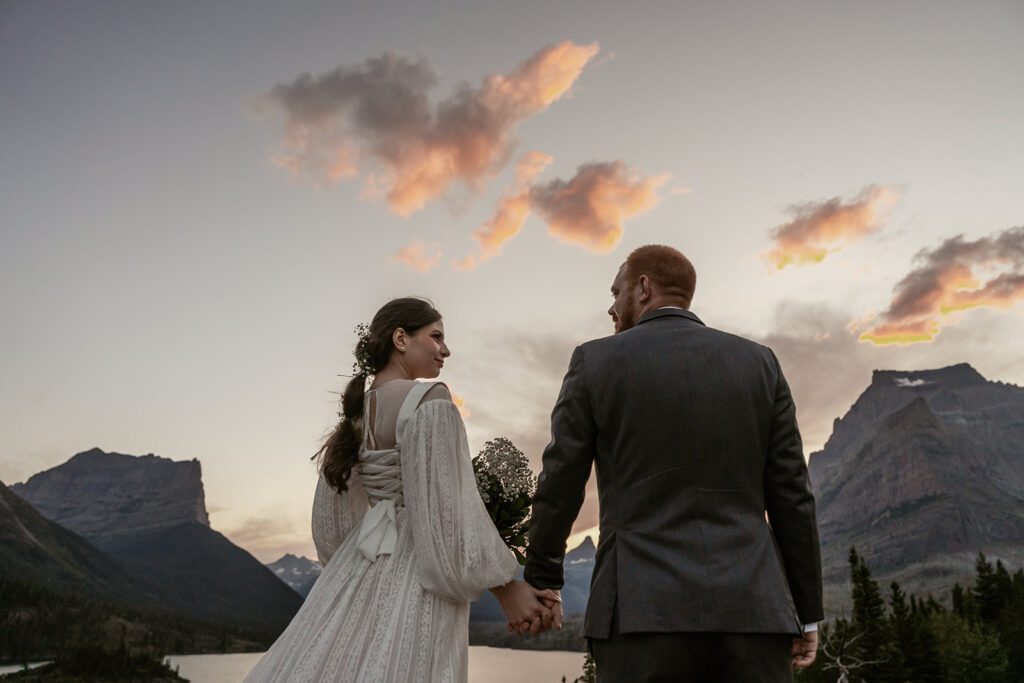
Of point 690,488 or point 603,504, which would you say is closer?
point 690,488

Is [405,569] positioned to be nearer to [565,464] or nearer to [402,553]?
[402,553]

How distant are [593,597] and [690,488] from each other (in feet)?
2.29

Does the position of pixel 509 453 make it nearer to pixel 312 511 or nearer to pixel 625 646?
pixel 312 511

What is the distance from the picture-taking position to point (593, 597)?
3.58m

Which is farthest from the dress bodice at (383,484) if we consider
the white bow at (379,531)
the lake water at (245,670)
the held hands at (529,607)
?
the lake water at (245,670)

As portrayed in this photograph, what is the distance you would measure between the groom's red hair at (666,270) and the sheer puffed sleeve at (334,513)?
7.71 feet

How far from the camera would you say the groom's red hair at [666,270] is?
3.96m

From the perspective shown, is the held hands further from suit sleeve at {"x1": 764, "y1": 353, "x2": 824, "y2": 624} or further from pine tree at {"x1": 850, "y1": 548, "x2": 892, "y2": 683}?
pine tree at {"x1": 850, "y1": 548, "x2": 892, "y2": 683}

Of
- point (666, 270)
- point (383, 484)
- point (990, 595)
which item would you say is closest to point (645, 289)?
point (666, 270)

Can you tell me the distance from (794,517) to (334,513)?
9.79 feet

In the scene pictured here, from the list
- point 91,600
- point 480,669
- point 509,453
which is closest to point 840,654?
point 509,453

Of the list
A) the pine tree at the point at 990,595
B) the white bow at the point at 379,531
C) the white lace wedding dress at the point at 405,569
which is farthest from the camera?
the pine tree at the point at 990,595

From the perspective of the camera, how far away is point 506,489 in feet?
17.5

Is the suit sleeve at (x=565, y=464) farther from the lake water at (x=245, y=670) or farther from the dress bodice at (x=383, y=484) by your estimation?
the lake water at (x=245, y=670)
